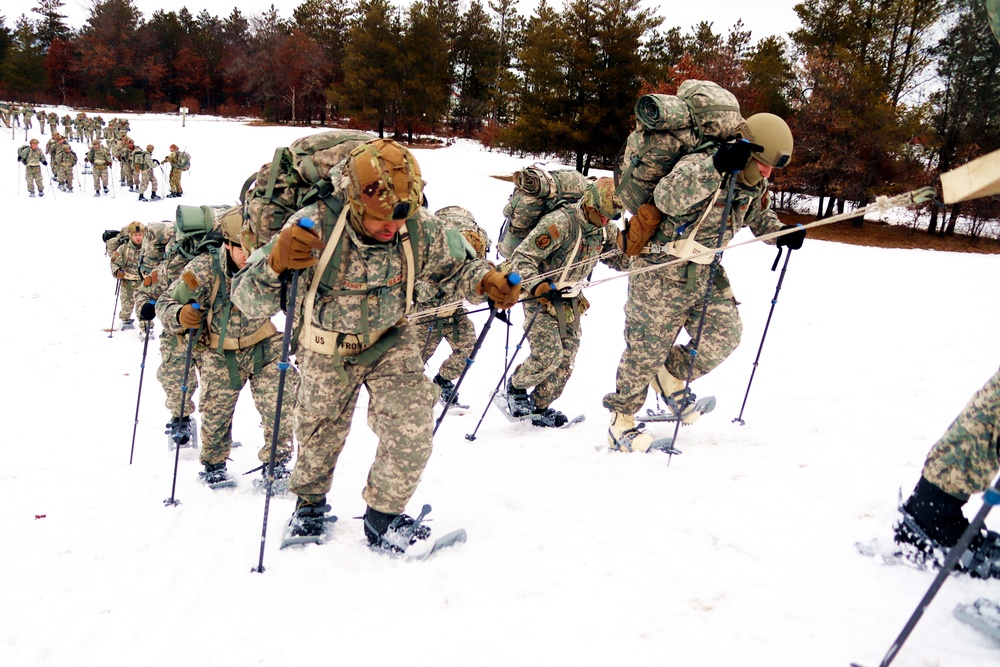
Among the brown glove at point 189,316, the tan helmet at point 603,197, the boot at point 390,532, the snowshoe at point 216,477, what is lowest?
the snowshoe at point 216,477

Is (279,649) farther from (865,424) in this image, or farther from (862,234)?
(862,234)

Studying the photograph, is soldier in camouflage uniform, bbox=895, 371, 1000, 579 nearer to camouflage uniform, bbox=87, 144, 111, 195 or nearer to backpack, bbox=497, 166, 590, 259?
backpack, bbox=497, 166, 590, 259

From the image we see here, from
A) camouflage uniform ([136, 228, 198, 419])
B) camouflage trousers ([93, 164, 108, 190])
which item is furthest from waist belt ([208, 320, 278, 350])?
camouflage trousers ([93, 164, 108, 190])

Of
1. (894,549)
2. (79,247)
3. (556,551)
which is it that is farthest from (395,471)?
(79,247)

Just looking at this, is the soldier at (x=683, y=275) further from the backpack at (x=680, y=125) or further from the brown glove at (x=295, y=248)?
the brown glove at (x=295, y=248)

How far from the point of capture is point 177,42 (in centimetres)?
6744

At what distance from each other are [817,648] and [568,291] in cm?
393

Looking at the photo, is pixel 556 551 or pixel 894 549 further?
pixel 556 551

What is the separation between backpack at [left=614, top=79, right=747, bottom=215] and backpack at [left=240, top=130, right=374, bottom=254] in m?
2.09

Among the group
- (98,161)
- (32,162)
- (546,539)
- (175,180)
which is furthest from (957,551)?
(98,161)

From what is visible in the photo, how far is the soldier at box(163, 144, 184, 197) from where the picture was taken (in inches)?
974

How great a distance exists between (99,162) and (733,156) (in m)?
27.2

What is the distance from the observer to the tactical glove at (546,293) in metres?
5.27

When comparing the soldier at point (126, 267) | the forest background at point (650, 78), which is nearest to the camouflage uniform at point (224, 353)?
the soldier at point (126, 267)
